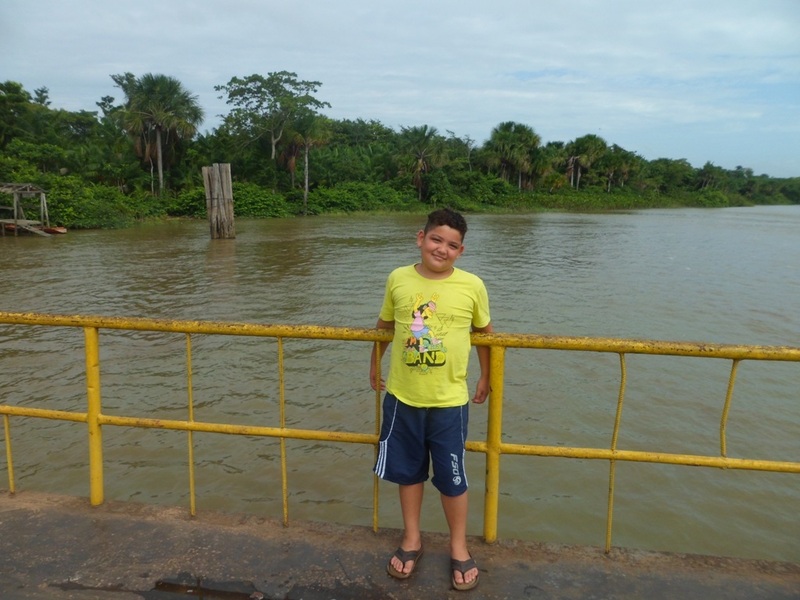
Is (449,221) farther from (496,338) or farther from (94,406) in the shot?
(94,406)

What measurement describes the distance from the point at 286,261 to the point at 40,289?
6.59 metres

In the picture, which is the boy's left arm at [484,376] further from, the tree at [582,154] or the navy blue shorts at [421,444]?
Answer: the tree at [582,154]

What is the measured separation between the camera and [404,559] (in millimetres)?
2445

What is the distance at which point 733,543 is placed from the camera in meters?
4.15

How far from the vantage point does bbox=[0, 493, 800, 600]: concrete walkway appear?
7.62 ft

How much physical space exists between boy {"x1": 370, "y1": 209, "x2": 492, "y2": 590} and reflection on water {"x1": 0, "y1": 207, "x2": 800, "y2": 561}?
74.4 inches

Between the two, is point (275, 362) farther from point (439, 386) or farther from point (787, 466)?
point (787, 466)

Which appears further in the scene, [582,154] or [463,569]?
[582,154]

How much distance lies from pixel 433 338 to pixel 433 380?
0.53ft

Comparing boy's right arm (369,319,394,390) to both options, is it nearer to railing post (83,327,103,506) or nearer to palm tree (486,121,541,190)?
railing post (83,327,103,506)

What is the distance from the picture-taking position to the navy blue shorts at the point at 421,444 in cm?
242

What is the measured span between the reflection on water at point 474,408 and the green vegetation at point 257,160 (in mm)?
18139

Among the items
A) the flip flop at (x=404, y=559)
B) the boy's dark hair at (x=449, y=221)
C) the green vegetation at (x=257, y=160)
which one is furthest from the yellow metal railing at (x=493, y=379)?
the green vegetation at (x=257, y=160)

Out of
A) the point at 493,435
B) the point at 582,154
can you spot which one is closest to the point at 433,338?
the point at 493,435
